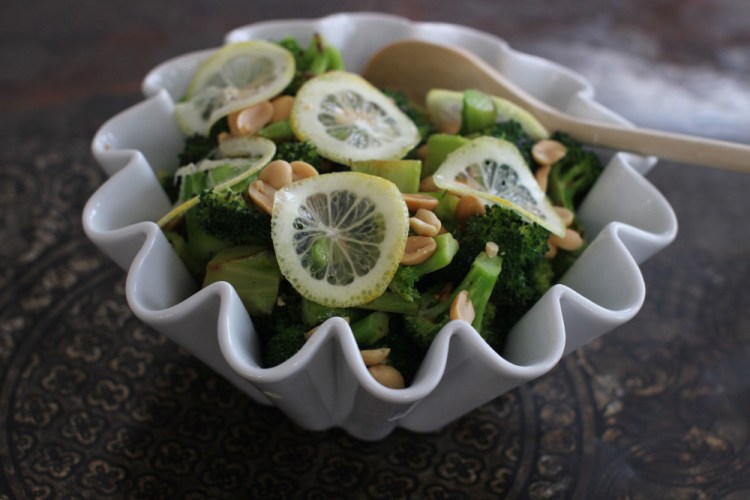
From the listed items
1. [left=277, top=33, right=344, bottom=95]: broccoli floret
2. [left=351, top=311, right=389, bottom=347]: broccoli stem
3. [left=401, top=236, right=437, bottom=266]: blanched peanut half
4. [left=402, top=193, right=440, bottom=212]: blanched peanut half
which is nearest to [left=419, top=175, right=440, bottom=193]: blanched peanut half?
[left=402, top=193, right=440, bottom=212]: blanched peanut half

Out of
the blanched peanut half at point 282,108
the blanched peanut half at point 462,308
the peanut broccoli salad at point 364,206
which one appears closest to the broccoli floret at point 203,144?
the peanut broccoli salad at point 364,206

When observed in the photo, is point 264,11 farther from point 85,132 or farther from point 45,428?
point 45,428

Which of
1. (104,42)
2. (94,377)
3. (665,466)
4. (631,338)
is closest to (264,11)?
(104,42)

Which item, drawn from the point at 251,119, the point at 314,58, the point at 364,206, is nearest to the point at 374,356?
the point at 364,206

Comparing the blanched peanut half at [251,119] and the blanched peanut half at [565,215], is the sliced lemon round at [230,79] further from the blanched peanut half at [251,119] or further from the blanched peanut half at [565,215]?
the blanched peanut half at [565,215]

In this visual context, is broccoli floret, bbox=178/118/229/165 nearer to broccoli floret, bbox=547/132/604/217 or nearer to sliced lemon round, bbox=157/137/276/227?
sliced lemon round, bbox=157/137/276/227

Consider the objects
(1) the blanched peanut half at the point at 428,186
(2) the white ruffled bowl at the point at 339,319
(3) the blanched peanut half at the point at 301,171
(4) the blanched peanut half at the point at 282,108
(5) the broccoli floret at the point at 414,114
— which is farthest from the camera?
(5) the broccoli floret at the point at 414,114

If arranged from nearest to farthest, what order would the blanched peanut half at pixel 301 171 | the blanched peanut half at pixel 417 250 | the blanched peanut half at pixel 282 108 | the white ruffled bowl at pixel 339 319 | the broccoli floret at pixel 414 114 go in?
the white ruffled bowl at pixel 339 319, the blanched peanut half at pixel 417 250, the blanched peanut half at pixel 301 171, the blanched peanut half at pixel 282 108, the broccoli floret at pixel 414 114
